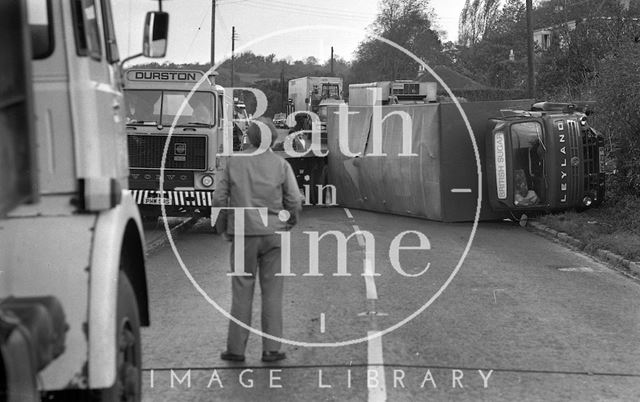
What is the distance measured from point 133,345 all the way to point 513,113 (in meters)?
16.1

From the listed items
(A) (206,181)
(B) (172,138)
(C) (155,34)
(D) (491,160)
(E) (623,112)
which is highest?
(C) (155,34)

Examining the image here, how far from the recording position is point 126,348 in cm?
477

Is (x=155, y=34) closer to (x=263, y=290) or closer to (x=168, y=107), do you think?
(x=263, y=290)

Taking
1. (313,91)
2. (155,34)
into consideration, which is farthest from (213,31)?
(155,34)

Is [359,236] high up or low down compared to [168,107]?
down

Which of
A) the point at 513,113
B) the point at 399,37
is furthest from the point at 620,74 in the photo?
the point at 399,37

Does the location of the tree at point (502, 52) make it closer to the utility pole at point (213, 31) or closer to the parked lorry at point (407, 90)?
the utility pole at point (213, 31)

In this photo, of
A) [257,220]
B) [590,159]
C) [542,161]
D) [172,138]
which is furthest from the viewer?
[590,159]

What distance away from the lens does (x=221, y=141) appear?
18203mm

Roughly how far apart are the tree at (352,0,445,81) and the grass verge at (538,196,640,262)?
3831cm

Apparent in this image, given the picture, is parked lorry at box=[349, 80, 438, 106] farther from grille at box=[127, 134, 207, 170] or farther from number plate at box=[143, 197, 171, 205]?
number plate at box=[143, 197, 171, 205]

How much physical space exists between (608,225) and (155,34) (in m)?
13.8

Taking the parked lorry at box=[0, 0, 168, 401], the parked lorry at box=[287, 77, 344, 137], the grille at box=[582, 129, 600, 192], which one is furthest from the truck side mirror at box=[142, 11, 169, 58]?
the parked lorry at box=[287, 77, 344, 137]

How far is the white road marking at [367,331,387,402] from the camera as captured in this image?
664 cm
